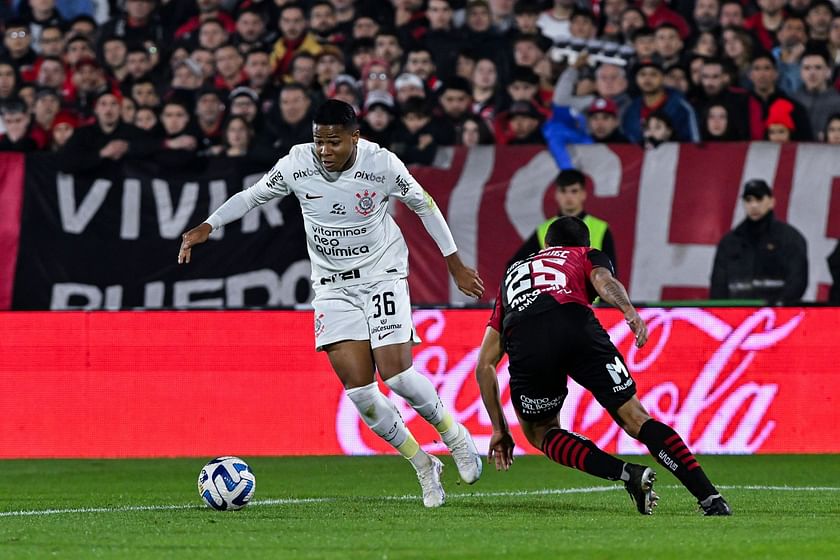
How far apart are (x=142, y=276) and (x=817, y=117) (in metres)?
6.62

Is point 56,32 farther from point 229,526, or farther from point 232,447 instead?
point 229,526

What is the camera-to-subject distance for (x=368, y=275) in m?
8.99

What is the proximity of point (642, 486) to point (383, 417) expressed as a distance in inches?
67.0

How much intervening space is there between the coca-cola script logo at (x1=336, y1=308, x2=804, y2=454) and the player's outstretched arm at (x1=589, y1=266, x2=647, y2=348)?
15.7ft

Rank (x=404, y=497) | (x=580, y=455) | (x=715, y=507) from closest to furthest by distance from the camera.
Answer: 1. (x=715, y=507)
2. (x=580, y=455)
3. (x=404, y=497)

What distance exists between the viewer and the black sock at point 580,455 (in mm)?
8148

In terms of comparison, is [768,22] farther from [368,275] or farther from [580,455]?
[580,455]

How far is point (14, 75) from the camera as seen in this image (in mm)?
16891

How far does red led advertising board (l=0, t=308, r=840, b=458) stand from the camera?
508 inches

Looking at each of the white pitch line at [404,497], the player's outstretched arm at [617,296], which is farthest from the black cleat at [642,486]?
the white pitch line at [404,497]

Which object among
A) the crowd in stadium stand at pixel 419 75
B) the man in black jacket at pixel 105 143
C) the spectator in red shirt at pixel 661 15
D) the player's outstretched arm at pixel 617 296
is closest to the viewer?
the player's outstretched arm at pixel 617 296

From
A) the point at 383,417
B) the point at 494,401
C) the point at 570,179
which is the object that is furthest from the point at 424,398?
the point at 570,179

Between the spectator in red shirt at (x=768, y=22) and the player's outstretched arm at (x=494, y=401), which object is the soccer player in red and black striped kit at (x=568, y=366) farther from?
the spectator in red shirt at (x=768, y=22)

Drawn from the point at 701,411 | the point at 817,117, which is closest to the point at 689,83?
the point at 817,117
